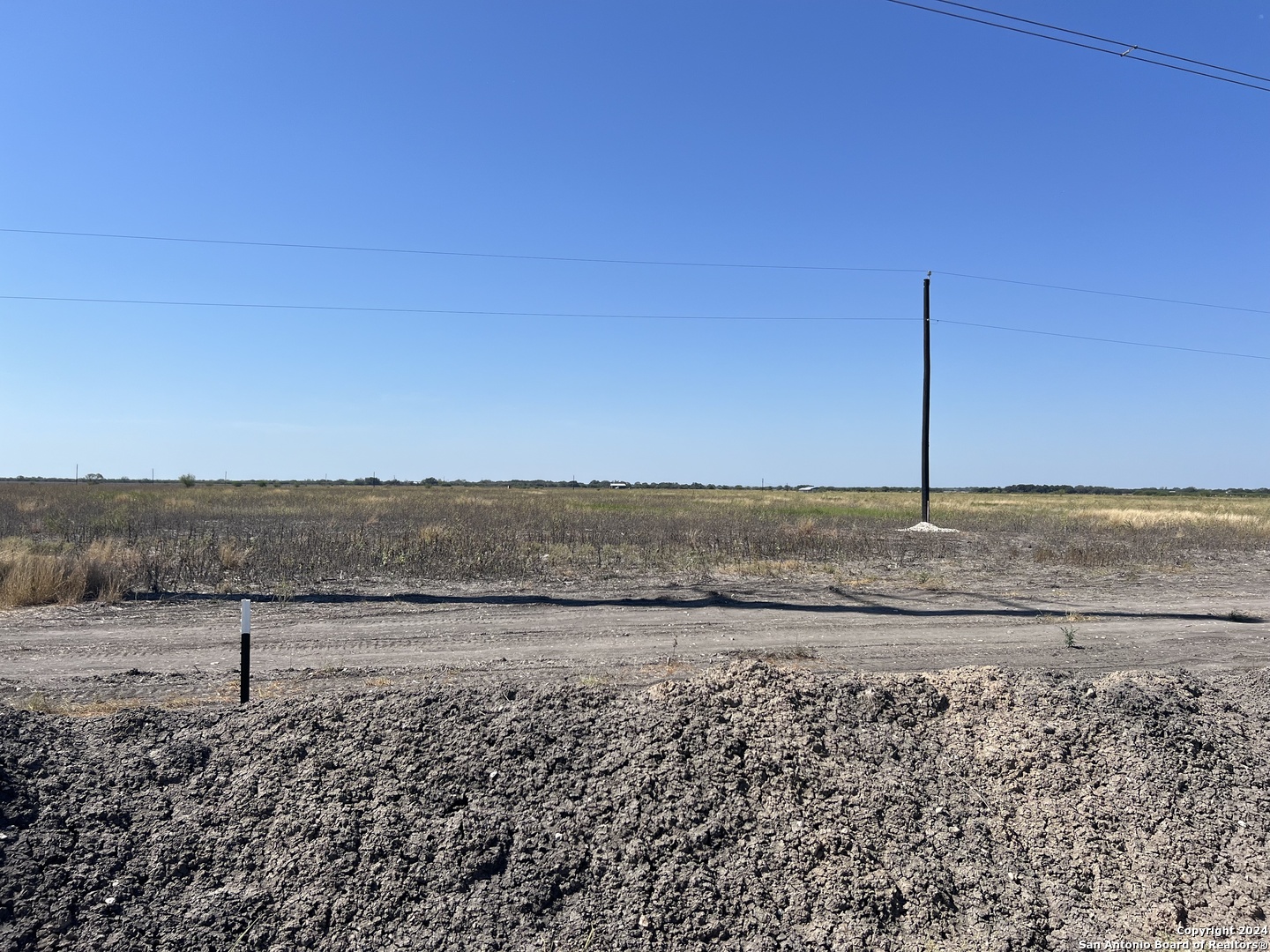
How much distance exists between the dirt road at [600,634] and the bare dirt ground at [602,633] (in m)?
0.04

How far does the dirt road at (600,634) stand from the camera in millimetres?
8750

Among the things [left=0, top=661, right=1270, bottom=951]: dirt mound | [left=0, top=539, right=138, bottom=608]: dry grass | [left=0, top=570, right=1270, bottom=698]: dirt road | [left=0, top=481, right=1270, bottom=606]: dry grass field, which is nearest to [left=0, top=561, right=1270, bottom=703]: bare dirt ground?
[left=0, top=570, right=1270, bottom=698]: dirt road

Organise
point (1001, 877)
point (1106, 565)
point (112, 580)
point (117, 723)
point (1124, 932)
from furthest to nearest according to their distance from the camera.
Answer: point (1106, 565) → point (112, 580) → point (117, 723) → point (1001, 877) → point (1124, 932)

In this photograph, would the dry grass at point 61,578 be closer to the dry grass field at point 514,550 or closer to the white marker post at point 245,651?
the dry grass field at point 514,550

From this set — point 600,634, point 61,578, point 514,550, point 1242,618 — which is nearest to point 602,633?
point 600,634

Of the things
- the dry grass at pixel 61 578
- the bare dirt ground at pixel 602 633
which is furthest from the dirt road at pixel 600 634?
the dry grass at pixel 61 578

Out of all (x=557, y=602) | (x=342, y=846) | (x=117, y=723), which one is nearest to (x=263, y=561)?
(x=557, y=602)

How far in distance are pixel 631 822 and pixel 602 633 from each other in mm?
6286

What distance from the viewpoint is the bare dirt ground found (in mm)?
8641

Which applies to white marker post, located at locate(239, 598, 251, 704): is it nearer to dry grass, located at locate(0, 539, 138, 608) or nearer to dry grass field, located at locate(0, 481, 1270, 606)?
dry grass field, located at locate(0, 481, 1270, 606)

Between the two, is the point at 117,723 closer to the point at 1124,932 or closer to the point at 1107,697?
the point at 1124,932

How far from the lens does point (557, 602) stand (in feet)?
43.5

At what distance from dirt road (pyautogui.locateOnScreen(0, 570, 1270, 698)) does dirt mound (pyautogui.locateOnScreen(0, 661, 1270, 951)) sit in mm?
2941

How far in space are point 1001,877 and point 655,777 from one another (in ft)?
6.60
